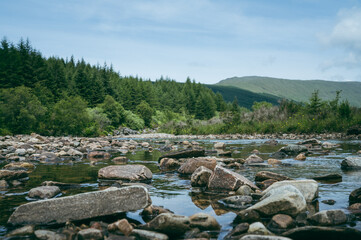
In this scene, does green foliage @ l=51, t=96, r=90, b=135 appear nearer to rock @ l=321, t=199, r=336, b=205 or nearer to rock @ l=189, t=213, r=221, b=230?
rock @ l=189, t=213, r=221, b=230

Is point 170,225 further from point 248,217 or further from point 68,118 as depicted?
point 68,118

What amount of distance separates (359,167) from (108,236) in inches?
313

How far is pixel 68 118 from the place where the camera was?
123 ft

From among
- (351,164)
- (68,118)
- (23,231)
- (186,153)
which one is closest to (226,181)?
(23,231)

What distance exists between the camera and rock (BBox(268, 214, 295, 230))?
11.8 ft

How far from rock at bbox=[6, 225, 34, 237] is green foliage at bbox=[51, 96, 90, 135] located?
3614cm

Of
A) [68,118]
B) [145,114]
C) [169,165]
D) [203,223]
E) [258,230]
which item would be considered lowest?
[145,114]

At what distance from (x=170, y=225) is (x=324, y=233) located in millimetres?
1800

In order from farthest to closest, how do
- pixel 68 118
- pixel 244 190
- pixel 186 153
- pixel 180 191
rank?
pixel 68 118, pixel 186 153, pixel 180 191, pixel 244 190

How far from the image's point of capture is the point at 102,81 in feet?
243

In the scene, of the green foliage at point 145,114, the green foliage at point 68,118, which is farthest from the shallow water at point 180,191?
the green foliage at point 145,114

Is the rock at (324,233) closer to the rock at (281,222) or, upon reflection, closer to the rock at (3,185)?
the rock at (281,222)

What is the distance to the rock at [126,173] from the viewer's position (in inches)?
274

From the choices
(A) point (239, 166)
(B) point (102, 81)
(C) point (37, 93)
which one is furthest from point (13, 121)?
(B) point (102, 81)
